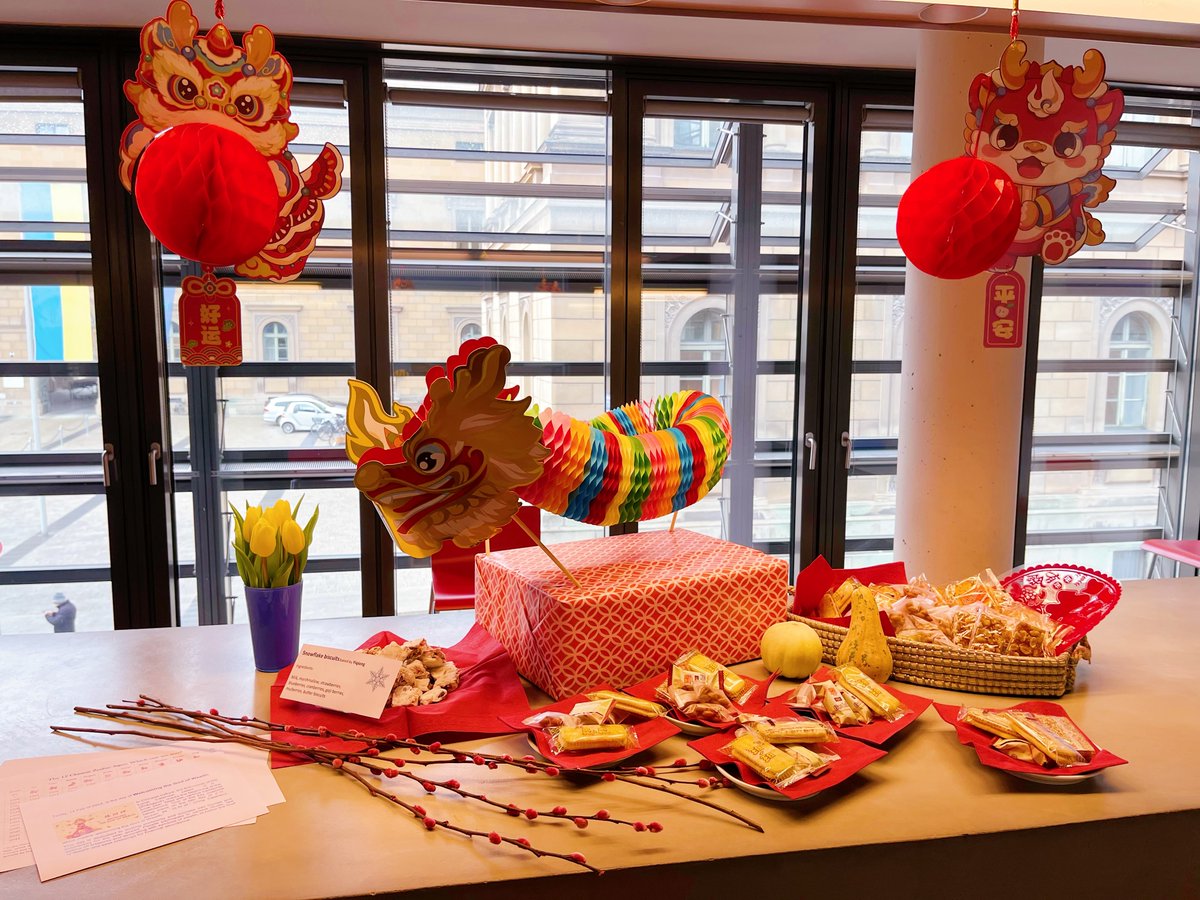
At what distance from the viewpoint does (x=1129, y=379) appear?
4090 millimetres

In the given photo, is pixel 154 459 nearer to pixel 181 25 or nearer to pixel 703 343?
pixel 181 25

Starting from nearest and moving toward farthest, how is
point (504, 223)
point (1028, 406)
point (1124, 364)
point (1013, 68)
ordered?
1. point (1013, 68)
2. point (504, 223)
3. point (1028, 406)
4. point (1124, 364)

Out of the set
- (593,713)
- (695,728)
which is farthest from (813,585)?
(593,713)

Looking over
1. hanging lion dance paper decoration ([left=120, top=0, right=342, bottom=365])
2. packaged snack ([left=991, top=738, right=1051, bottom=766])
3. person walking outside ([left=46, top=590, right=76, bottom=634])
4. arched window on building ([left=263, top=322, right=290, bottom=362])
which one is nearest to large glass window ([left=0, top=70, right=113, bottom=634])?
person walking outside ([left=46, top=590, right=76, bottom=634])

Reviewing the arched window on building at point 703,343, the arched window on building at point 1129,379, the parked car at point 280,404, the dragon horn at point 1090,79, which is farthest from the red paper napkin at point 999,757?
the arched window on building at point 1129,379

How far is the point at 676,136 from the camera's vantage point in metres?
3.58

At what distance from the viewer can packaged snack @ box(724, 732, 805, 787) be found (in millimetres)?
1146

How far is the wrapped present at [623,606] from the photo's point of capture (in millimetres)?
1438

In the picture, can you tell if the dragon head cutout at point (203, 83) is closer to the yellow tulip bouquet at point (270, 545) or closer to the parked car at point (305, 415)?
the yellow tulip bouquet at point (270, 545)

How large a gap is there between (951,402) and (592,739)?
2.23m

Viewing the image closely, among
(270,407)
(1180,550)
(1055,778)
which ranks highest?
(270,407)

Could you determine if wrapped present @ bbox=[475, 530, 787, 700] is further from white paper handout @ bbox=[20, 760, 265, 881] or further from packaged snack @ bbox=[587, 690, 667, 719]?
white paper handout @ bbox=[20, 760, 265, 881]

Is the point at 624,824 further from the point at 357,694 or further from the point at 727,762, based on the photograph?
the point at 357,694

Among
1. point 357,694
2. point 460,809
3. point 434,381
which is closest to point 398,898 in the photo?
point 460,809
